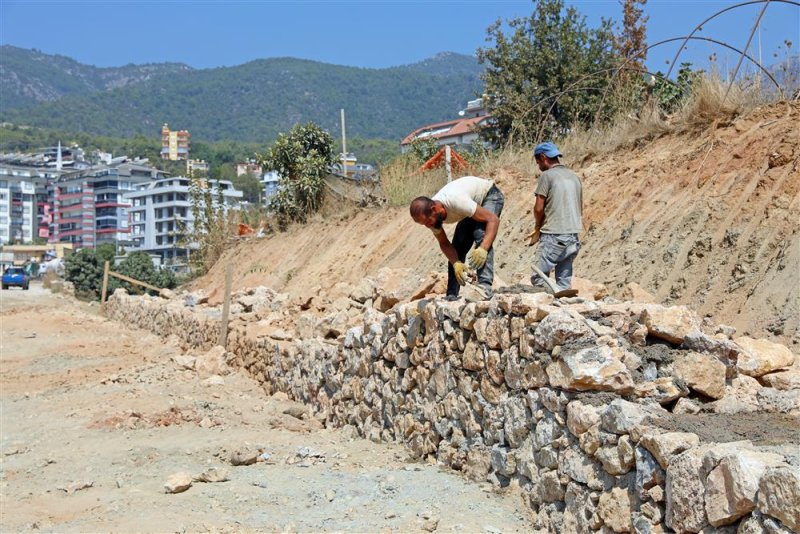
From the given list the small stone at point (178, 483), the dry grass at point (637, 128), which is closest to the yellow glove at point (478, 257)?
the small stone at point (178, 483)

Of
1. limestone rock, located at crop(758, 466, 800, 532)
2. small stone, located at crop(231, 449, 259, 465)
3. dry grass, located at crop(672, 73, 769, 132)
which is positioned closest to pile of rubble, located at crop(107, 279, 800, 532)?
limestone rock, located at crop(758, 466, 800, 532)

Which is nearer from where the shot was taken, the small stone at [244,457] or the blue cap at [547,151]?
the small stone at [244,457]

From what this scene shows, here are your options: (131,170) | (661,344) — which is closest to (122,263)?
(661,344)

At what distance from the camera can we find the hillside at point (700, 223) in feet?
→ 23.3

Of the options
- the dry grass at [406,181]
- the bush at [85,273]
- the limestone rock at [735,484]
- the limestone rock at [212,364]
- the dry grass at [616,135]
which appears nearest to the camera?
the limestone rock at [735,484]

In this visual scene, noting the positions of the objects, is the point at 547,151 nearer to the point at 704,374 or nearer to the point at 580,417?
the point at 704,374

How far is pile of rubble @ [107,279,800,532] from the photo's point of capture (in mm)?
3213

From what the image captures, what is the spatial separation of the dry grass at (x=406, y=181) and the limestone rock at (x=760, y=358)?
10055mm

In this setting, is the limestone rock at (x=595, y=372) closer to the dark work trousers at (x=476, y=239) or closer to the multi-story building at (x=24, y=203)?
the dark work trousers at (x=476, y=239)

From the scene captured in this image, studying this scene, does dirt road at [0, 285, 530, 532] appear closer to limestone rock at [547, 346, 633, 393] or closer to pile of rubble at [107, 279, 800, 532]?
pile of rubble at [107, 279, 800, 532]

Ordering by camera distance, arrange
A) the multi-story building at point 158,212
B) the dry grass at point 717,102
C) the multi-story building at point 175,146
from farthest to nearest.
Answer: the multi-story building at point 175,146 → the multi-story building at point 158,212 → the dry grass at point 717,102

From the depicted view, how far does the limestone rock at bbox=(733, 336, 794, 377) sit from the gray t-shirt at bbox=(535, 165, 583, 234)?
2.09 m

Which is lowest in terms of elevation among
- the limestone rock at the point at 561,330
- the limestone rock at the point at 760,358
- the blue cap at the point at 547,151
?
the limestone rock at the point at 760,358

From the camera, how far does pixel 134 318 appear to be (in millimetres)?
A: 20672
